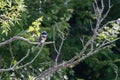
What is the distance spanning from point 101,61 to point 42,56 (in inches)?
69.8

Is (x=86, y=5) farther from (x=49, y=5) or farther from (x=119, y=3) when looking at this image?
(x=119, y=3)

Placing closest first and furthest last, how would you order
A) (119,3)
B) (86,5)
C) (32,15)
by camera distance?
(32,15)
(86,5)
(119,3)

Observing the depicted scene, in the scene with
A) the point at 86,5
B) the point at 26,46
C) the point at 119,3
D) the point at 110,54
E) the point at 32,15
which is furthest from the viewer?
the point at 119,3

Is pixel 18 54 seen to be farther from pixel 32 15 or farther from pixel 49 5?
pixel 49 5

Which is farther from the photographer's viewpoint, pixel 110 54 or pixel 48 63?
pixel 110 54

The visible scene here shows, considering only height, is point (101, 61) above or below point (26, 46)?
below

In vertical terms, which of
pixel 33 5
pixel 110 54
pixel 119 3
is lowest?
pixel 110 54

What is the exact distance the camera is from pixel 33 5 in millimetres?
6340

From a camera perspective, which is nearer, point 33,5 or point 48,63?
point 48,63

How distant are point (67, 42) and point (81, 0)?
736mm

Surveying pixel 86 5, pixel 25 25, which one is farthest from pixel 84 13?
pixel 25 25

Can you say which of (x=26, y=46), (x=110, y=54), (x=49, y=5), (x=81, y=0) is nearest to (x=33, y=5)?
(x=49, y=5)

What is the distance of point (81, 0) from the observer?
21.9 feet

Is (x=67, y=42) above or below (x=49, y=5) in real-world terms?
below
